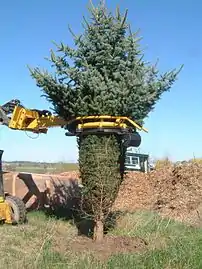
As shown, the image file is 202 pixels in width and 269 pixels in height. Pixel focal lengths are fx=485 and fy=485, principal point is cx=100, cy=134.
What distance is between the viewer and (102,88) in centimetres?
1069

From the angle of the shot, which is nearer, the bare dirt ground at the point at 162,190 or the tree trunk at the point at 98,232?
the tree trunk at the point at 98,232

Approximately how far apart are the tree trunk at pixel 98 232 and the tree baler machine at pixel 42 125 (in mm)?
2047

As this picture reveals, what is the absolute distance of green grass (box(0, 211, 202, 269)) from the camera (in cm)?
837

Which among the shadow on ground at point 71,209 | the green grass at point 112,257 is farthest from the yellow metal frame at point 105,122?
the green grass at point 112,257

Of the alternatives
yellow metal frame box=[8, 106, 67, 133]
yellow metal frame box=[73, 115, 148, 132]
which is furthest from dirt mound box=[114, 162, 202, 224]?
yellow metal frame box=[8, 106, 67, 133]

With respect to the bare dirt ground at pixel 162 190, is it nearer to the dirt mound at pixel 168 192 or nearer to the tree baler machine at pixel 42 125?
the dirt mound at pixel 168 192

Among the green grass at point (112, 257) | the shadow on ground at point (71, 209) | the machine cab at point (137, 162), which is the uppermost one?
the machine cab at point (137, 162)

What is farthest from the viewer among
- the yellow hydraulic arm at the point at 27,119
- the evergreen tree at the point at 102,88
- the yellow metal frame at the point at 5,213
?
the yellow hydraulic arm at the point at 27,119

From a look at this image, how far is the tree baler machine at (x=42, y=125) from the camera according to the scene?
11.0 m

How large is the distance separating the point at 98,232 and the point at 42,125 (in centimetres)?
409

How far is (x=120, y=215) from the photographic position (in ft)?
43.4

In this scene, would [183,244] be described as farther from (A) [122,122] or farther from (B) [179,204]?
(B) [179,204]

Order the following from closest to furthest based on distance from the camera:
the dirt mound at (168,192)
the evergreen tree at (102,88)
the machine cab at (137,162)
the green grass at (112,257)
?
the green grass at (112,257) < the evergreen tree at (102,88) < the dirt mound at (168,192) < the machine cab at (137,162)

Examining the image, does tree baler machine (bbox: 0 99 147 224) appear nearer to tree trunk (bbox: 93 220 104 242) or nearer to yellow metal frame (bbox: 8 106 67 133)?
yellow metal frame (bbox: 8 106 67 133)
